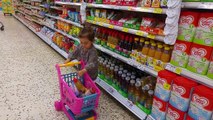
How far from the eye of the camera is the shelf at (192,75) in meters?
1.24

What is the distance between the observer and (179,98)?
1418 millimetres

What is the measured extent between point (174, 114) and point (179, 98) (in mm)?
184

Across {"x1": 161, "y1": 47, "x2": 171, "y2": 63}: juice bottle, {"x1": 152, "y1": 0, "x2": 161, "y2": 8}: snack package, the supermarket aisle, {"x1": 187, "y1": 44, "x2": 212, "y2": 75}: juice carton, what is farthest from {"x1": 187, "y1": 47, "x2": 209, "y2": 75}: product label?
the supermarket aisle

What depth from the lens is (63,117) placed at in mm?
1967

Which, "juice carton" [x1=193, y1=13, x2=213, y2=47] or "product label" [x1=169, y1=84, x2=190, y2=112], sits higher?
"juice carton" [x1=193, y1=13, x2=213, y2=47]

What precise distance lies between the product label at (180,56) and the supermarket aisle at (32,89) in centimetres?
94

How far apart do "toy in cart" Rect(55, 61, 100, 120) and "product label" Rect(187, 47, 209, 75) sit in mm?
875

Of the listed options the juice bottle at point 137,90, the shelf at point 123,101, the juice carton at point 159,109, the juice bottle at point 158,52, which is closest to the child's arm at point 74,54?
the shelf at point 123,101

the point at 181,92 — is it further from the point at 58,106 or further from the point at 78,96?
the point at 58,106

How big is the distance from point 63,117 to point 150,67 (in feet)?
3.78

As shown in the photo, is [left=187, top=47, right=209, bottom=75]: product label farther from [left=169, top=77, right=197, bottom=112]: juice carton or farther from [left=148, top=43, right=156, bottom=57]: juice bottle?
[left=148, top=43, right=156, bottom=57]: juice bottle

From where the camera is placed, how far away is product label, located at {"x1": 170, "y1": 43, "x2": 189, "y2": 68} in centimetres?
139

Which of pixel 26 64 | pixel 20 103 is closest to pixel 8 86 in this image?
pixel 20 103

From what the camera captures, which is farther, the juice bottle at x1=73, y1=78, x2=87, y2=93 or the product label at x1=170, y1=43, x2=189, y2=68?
the juice bottle at x1=73, y1=78, x2=87, y2=93
